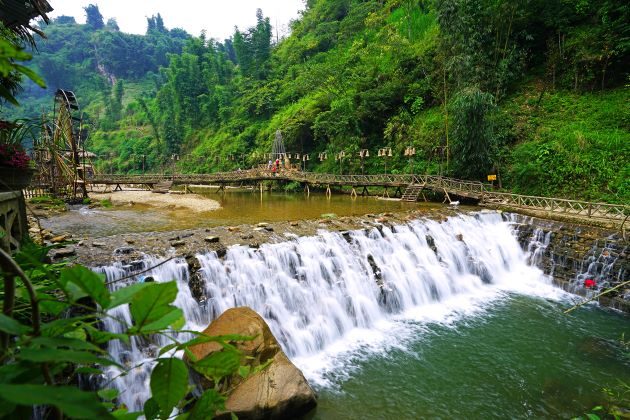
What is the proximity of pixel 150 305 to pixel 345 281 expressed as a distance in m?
10.3

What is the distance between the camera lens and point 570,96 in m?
23.8

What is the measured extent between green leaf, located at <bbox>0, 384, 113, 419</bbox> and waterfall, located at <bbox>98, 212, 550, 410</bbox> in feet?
23.2

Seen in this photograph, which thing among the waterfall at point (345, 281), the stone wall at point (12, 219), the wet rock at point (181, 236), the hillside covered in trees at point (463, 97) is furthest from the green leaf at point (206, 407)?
the hillside covered in trees at point (463, 97)

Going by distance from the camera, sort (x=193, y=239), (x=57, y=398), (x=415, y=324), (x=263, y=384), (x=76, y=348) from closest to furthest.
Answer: (x=57, y=398) → (x=76, y=348) → (x=263, y=384) → (x=415, y=324) → (x=193, y=239)

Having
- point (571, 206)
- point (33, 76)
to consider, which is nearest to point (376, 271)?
point (571, 206)

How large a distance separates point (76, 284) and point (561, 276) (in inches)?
634

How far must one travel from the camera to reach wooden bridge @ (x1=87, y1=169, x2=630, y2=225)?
46.8ft

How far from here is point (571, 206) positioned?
1554 centimetres

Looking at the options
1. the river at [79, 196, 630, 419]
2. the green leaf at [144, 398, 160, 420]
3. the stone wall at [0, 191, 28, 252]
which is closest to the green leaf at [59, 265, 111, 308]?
the green leaf at [144, 398, 160, 420]

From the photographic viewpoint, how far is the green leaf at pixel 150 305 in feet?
2.96

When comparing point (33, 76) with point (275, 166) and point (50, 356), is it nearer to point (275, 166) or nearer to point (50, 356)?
point (50, 356)

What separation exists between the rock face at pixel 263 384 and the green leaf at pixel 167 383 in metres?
4.76

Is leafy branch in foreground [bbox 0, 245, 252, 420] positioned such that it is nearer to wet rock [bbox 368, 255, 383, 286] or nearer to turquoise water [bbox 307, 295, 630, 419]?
turquoise water [bbox 307, 295, 630, 419]

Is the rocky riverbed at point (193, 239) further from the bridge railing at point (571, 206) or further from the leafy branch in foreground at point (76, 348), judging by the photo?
the leafy branch in foreground at point (76, 348)
